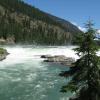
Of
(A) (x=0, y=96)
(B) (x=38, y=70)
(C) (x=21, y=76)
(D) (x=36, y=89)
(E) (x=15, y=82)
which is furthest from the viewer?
(B) (x=38, y=70)

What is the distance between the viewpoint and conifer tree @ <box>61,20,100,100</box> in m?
20.9

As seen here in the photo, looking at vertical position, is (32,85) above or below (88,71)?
below

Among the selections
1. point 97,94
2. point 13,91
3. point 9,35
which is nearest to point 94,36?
point 97,94

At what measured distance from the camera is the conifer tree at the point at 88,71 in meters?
20.9

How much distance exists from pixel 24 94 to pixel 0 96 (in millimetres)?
3115

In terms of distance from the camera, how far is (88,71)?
2123 centimetres

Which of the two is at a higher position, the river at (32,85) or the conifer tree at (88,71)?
the conifer tree at (88,71)

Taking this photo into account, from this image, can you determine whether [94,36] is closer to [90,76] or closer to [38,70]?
[90,76]

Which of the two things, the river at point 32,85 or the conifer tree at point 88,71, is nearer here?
the conifer tree at point 88,71

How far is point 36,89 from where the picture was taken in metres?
42.7

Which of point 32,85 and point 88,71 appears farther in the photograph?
point 32,85

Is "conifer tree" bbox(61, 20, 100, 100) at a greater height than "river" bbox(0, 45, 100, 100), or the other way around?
"conifer tree" bbox(61, 20, 100, 100)

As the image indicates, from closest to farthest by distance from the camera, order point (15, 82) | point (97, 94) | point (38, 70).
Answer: point (97, 94) → point (15, 82) → point (38, 70)

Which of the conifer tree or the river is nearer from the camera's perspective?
the conifer tree
